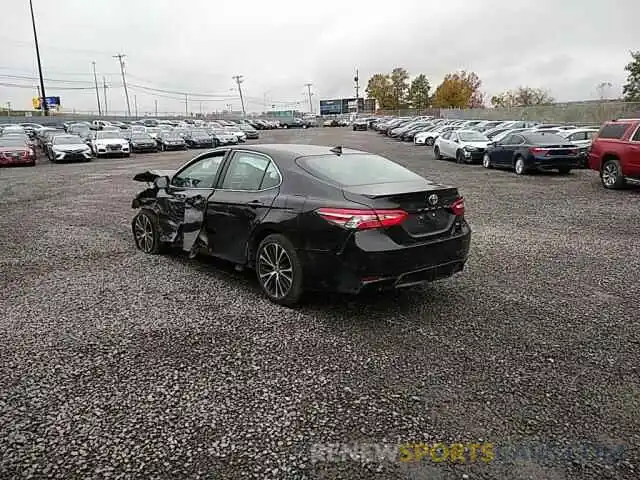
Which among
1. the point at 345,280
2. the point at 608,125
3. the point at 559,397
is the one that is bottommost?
the point at 559,397

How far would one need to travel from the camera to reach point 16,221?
10.3m

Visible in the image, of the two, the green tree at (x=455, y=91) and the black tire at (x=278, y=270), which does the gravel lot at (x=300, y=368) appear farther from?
the green tree at (x=455, y=91)

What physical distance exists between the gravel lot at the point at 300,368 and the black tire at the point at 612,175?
6749mm

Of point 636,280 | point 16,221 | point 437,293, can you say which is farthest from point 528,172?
point 16,221

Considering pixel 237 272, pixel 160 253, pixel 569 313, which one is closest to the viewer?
pixel 569 313

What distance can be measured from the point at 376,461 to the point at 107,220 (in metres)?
8.64

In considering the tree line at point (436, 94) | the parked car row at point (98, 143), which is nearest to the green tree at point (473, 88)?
the tree line at point (436, 94)

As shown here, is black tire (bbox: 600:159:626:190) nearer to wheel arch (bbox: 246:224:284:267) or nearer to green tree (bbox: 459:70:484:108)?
wheel arch (bbox: 246:224:284:267)

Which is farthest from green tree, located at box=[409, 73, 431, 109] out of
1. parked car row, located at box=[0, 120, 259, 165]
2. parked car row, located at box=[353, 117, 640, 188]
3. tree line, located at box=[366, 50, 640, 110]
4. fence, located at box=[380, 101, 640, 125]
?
parked car row, located at box=[353, 117, 640, 188]

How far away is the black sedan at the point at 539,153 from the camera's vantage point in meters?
16.4

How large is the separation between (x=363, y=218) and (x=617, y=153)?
10827 mm

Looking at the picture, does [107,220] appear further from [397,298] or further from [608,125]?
[608,125]

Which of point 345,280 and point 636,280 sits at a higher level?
point 345,280

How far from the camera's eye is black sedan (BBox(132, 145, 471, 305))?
450 cm
